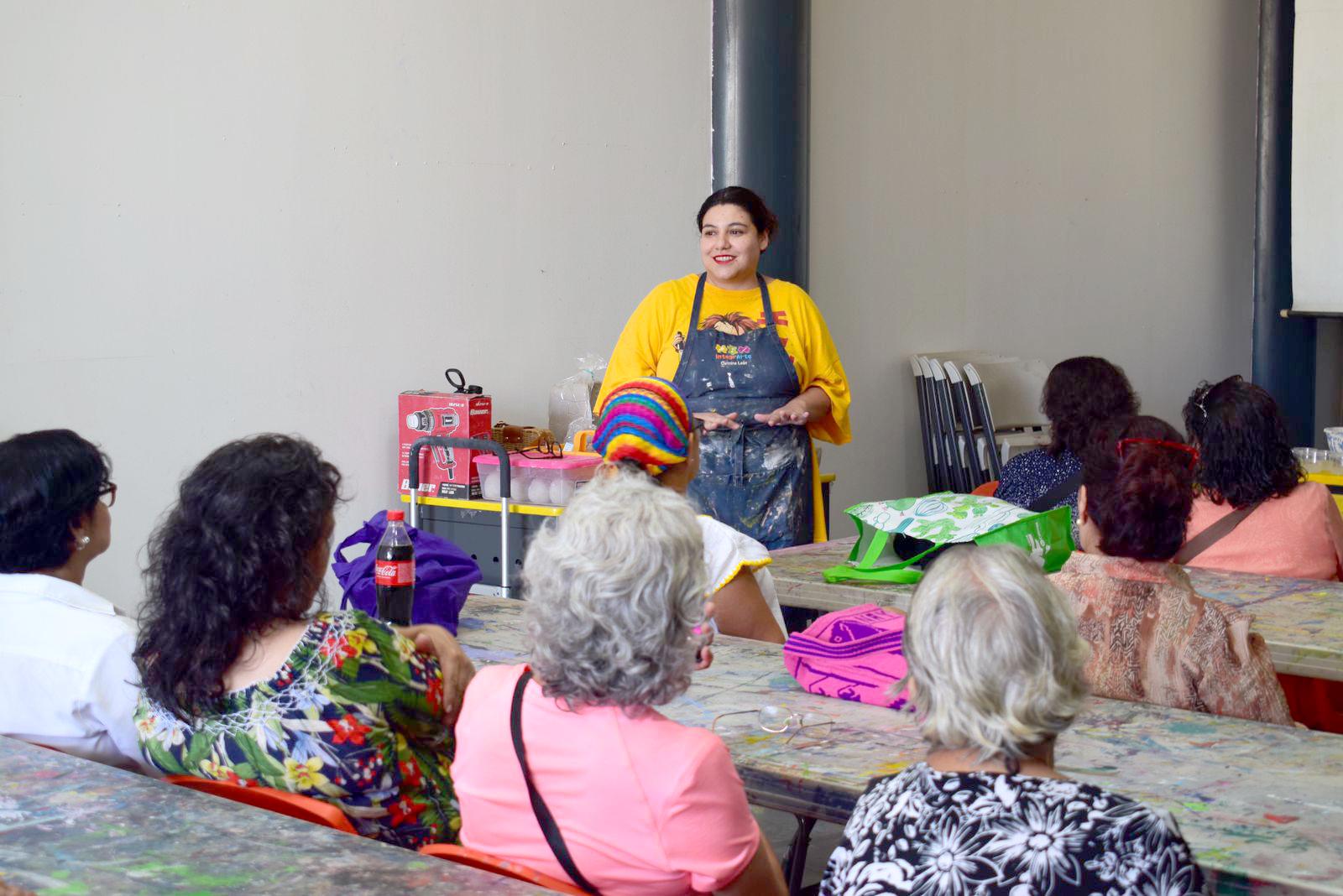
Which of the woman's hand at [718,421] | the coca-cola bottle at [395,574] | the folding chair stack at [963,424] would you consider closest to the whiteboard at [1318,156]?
the folding chair stack at [963,424]

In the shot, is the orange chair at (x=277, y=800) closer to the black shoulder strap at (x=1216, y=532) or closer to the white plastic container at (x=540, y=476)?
the black shoulder strap at (x=1216, y=532)

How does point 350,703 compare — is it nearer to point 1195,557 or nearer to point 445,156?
point 1195,557

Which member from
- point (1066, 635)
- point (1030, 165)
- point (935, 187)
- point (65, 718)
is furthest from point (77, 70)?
point (1030, 165)

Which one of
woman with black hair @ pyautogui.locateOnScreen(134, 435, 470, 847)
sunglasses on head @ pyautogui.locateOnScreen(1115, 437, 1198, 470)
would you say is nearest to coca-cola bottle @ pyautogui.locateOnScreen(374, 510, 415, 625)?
woman with black hair @ pyautogui.locateOnScreen(134, 435, 470, 847)

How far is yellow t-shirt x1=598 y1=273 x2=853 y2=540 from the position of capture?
4.43 metres

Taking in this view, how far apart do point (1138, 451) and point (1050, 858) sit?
4.17ft

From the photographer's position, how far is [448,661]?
6.75ft

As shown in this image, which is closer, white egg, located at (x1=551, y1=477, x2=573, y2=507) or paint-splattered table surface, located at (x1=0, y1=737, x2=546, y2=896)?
paint-splattered table surface, located at (x1=0, y1=737, x2=546, y2=896)

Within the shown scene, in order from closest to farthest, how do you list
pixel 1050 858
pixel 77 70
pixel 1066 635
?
pixel 1050 858
pixel 1066 635
pixel 77 70

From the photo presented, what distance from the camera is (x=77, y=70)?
157 inches

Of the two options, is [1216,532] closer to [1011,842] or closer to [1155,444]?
[1155,444]

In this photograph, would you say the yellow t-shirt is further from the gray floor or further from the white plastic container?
the gray floor

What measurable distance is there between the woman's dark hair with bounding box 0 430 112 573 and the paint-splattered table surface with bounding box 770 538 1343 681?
5.25 feet

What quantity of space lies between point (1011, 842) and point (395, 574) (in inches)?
61.2
